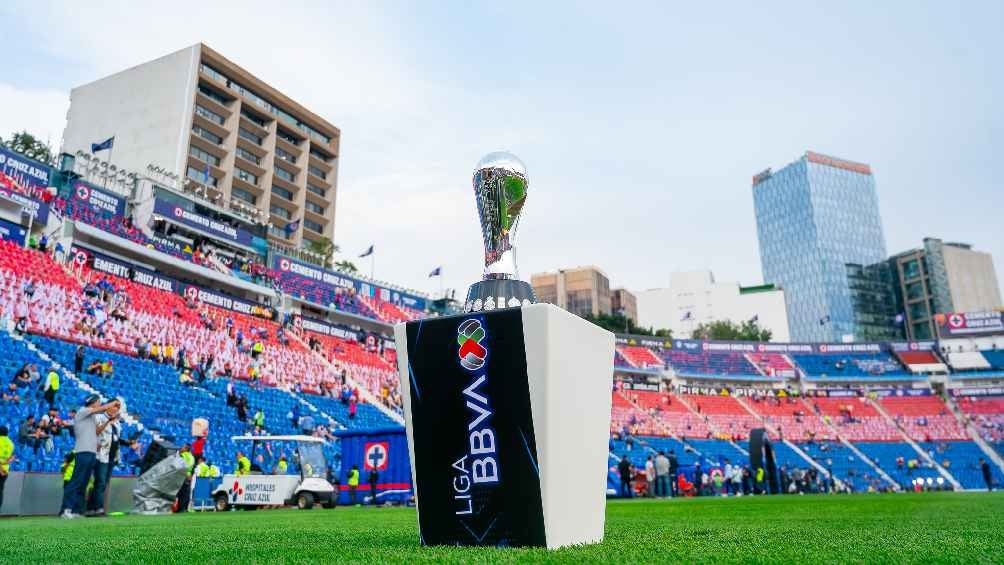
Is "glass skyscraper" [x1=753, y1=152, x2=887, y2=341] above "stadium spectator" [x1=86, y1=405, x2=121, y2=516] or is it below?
above

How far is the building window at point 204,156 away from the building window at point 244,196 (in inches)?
98.5

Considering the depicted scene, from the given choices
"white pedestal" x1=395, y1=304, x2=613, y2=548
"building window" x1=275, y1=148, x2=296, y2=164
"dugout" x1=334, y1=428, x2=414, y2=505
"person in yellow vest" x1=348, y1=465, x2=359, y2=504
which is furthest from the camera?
"building window" x1=275, y1=148, x2=296, y2=164

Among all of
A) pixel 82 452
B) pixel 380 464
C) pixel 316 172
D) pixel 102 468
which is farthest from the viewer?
pixel 316 172

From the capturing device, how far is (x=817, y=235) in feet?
301

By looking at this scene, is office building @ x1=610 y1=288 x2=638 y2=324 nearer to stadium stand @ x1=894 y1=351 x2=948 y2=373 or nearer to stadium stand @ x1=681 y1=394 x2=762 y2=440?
stadium stand @ x1=894 y1=351 x2=948 y2=373

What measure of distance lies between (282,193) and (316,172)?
15.5 ft

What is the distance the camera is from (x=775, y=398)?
4338 centimetres

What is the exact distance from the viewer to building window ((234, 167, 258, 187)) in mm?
49094

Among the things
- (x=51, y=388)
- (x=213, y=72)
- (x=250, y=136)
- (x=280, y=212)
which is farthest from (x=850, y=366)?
(x=213, y=72)

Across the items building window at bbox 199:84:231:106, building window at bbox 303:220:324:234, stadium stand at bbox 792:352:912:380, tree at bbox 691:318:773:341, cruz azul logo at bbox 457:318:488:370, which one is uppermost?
building window at bbox 199:84:231:106

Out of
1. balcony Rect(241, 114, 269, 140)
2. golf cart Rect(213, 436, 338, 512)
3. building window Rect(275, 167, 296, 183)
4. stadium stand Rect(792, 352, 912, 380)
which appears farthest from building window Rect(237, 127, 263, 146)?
stadium stand Rect(792, 352, 912, 380)

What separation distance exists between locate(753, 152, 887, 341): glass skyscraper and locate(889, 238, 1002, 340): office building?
7.50 meters

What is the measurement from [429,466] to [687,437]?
36.0 m

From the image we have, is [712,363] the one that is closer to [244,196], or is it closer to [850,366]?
[850,366]
